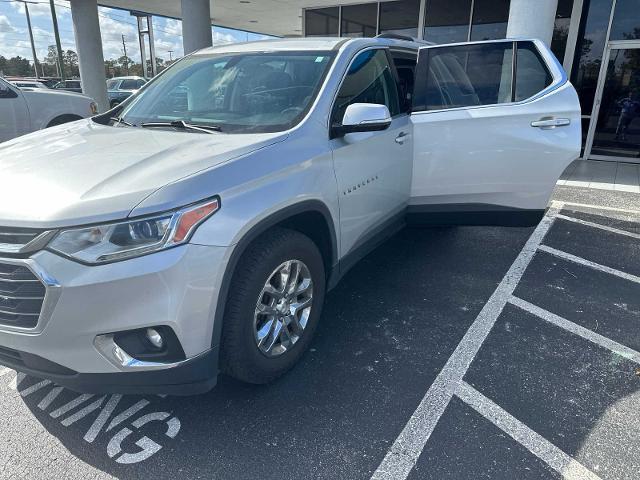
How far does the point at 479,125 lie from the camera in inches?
151

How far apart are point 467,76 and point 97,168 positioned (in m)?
3.14

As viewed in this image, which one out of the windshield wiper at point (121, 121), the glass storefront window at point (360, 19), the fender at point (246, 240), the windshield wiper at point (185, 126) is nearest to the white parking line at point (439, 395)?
the fender at point (246, 240)

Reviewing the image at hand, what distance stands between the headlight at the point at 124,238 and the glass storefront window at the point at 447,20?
40.2ft

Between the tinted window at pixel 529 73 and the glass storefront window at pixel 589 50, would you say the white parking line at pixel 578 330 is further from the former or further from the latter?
the glass storefront window at pixel 589 50

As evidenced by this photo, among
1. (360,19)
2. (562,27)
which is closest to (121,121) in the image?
(562,27)

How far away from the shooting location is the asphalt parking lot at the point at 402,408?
2.15m

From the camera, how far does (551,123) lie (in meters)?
3.72

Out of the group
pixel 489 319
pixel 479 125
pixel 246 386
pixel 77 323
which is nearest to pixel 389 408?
pixel 246 386

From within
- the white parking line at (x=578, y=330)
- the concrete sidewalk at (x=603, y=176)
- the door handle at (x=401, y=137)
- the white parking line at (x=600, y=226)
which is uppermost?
the door handle at (x=401, y=137)

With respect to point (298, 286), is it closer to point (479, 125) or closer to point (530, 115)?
point (479, 125)

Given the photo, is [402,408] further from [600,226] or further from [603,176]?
[603,176]

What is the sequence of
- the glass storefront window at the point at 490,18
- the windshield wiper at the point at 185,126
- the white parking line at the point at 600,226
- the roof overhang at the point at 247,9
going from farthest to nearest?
the roof overhang at the point at 247,9 → the glass storefront window at the point at 490,18 → the white parking line at the point at 600,226 → the windshield wiper at the point at 185,126

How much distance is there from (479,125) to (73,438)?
3.45 meters

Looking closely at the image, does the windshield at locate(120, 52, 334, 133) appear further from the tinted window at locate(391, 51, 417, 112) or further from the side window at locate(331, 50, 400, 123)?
the tinted window at locate(391, 51, 417, 112)
